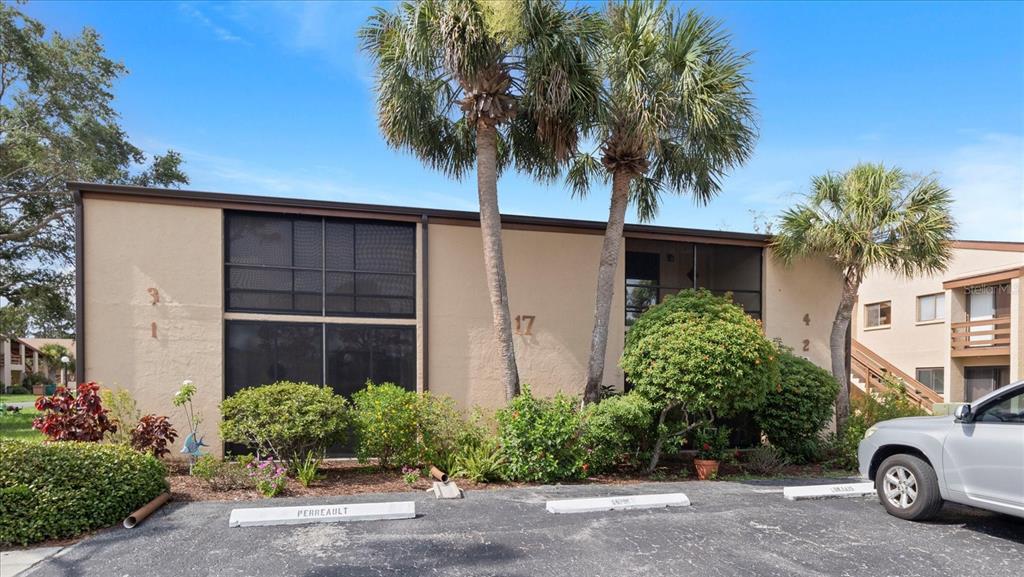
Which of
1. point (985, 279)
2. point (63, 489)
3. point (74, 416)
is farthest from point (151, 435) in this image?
point (985, 279)

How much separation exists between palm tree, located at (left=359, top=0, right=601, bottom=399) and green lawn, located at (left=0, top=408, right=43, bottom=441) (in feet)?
34.1

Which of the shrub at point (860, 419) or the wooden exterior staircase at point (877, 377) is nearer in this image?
the shrub at point (860, 419)

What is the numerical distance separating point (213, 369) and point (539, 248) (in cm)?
592

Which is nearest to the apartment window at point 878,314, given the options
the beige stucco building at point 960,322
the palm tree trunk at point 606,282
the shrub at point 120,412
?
the beige stucco building at point 960,322

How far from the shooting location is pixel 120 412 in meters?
8.30

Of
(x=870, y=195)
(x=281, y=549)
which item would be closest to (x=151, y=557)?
(x=281, y=549)

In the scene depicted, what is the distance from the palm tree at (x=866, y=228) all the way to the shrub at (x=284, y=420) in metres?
9.17

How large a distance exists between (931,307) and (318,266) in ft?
72.8

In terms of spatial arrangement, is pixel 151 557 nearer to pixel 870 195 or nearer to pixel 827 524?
pixel 827 524

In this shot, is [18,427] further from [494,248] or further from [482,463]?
[494,248]

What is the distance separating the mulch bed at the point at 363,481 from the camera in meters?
7.16

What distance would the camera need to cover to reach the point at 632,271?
1179 cm

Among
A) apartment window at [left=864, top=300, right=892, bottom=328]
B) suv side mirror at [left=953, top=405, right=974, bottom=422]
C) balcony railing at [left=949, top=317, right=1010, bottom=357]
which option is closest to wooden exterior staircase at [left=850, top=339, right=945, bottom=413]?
balcony railing at [left=949, top=317, right=1010, bottom=357]

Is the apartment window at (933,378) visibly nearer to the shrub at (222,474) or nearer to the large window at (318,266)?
the large window at (318,266)
